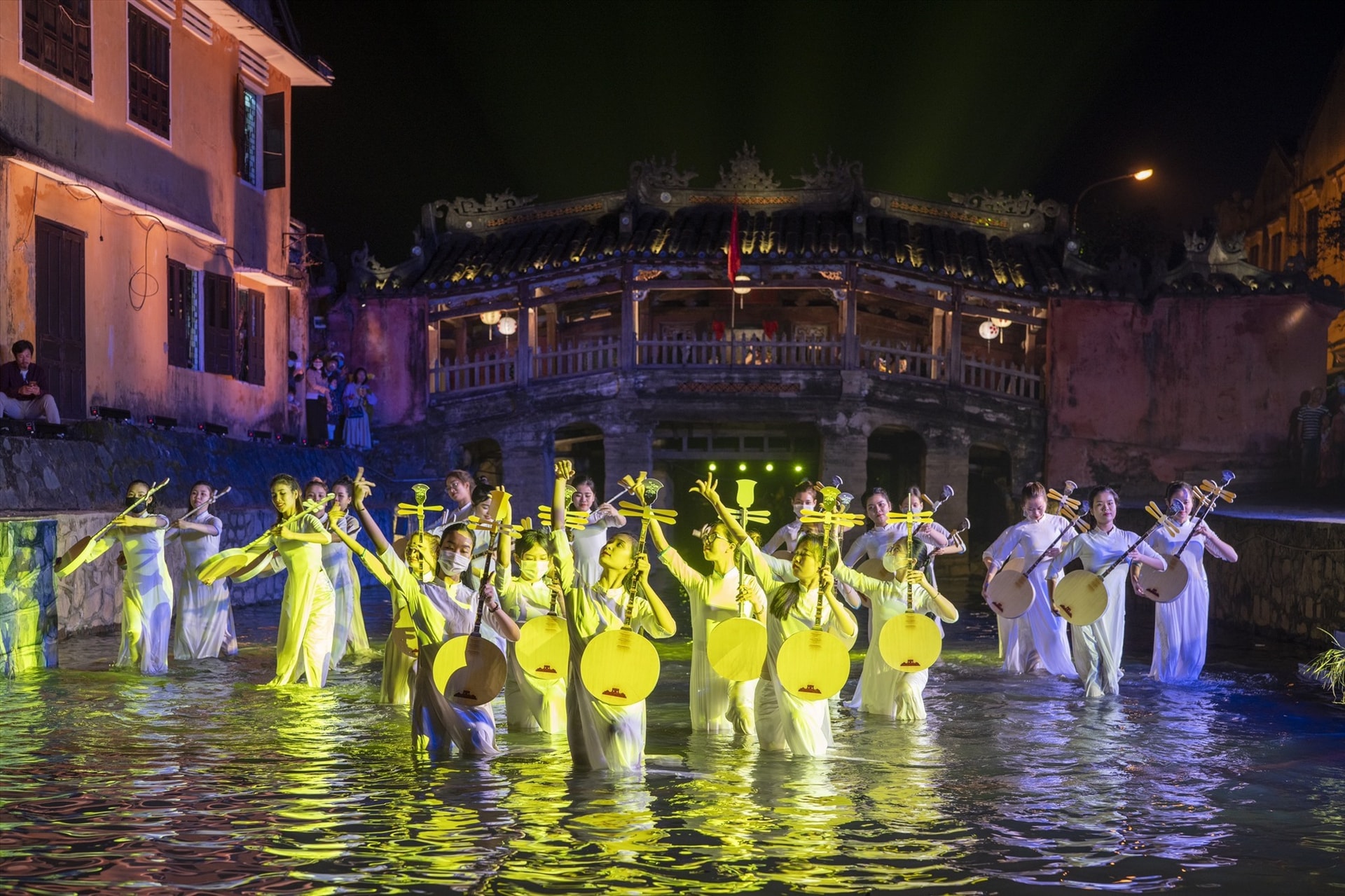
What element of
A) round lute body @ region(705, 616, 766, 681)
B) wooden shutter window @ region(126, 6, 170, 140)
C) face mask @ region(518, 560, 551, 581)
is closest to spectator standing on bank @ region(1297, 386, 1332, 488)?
wooden shutter window @ region(126, 6, 170, 140)

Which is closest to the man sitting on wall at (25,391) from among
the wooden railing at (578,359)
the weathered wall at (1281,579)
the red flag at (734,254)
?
the weathered wall at (1281,579)

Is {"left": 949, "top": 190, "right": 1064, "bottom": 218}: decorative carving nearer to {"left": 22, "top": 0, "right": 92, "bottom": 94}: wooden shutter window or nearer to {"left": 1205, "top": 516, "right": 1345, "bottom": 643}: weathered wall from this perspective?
{"left": 1205, "top": 516, "right": 1345, "bottom": 643}: weathered wall

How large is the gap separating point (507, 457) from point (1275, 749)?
19972 millimetres

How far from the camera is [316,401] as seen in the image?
25.9 meters

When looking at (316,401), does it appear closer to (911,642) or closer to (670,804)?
(911,642)

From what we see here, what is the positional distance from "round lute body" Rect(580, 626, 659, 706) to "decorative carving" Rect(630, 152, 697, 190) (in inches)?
845

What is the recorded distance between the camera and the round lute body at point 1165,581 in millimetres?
12625

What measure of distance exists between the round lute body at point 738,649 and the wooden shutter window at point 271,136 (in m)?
16.7

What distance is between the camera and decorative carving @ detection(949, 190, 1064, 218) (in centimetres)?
3008

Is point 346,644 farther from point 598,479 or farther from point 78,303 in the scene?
point 598,479

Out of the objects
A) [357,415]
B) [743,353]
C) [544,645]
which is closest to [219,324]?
[357,415]

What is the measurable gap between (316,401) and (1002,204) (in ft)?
43.0

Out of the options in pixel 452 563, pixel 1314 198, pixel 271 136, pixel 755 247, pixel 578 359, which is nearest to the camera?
pixel 452 563

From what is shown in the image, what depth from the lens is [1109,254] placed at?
3547 cm
